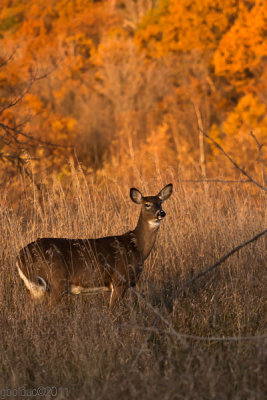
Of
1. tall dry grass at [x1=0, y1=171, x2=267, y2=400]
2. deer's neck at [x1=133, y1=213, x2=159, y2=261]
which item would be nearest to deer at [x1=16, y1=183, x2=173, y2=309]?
deer's neck at [x1=133, y1=213, x2=159, y2=261]

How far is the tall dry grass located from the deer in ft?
0.55

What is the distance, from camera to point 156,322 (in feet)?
17.5

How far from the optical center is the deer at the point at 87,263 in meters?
5.53

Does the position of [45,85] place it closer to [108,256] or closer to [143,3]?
[143,3]

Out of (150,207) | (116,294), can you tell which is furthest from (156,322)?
(150,207)

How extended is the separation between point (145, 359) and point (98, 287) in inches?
56.1

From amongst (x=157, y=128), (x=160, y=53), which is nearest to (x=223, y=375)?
(x=157, y=128)

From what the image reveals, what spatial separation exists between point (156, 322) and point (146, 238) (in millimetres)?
1094

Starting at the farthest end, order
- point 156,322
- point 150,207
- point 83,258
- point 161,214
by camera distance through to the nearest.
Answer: point 150,207 < point 161,214 < point 83,258 < point 156,322

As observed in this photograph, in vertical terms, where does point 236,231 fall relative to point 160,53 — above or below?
below

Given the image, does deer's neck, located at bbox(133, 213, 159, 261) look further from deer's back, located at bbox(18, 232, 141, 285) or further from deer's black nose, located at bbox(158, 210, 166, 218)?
deer's black nose, located at bbox(158, 210, 166, 218)

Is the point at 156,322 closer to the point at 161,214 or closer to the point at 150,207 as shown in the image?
the point at 161,214

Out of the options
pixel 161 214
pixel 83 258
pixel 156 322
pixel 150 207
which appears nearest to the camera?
pixel 156 322

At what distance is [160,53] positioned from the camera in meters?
24.9
